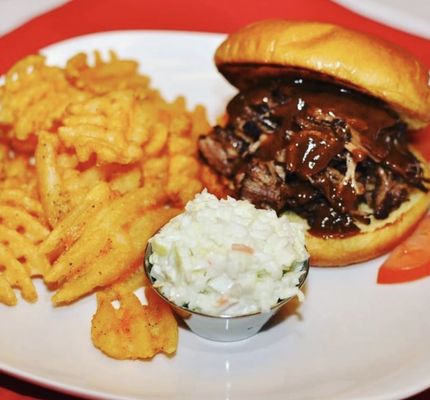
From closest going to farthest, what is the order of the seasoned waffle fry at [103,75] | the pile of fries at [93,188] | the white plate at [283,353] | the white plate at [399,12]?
the white plate at [283,353], the pile of fries at [93,188], the seasoned waffle fry at [103,75], the white plate at [399,12]

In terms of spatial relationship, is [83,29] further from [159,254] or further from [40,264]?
[159,254]

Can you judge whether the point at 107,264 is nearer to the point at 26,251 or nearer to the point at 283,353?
the point at 26,251

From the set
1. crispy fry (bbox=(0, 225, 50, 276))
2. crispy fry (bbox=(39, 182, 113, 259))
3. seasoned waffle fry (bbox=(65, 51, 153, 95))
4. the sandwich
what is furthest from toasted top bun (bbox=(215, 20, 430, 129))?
crispy fry (bbox=(0, 225, 50, 276))

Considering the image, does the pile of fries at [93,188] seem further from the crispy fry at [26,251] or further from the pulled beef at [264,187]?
the pulled beef at [264,187]

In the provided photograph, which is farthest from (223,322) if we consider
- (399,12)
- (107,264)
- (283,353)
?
(399,12)

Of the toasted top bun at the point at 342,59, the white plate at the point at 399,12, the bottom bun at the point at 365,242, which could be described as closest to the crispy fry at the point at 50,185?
the toasted top bun at the point at 342,59

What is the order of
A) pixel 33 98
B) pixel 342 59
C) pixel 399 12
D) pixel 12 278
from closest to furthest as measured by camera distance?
pixel 12 278
pixel 342 59
pixel 33 98
pixel 399 12

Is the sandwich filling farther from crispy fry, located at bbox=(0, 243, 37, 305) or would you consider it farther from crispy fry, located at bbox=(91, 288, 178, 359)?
crispy fry, located at bbox=(0, 243, 37, 305)
